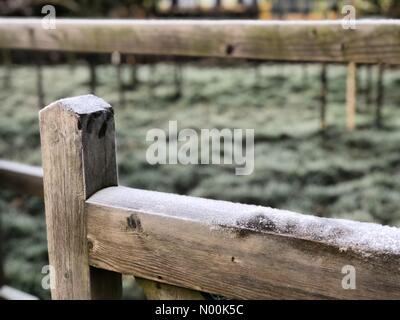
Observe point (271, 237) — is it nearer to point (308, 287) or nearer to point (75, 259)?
point (308, 287)

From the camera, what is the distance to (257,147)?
450 cm

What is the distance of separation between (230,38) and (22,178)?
33.8 inches

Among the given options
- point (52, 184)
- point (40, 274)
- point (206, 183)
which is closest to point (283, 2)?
point (206, 183)

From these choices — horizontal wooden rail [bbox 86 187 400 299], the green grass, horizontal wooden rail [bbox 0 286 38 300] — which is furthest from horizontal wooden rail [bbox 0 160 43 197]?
horizontal wooden rail [bbox 86 187 400 299]

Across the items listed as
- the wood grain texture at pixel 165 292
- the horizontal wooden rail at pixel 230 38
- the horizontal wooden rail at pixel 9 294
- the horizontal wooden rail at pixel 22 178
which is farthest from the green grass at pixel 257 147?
the wood grain texture at pixel 165 292

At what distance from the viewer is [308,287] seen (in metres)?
0.86

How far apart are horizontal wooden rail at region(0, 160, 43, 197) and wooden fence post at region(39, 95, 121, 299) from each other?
2.96 feet

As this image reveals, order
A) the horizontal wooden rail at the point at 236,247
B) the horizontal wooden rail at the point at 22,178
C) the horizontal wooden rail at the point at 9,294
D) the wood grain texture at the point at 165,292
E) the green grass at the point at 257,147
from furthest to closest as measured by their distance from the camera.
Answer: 1. the green grass at the point at 257,147
2. the horizontal wooden rail at the point at 9,294
3. the horizontal wooden rail at the point at 22,178
4. the wood grain texture at the point at 165,292
5. the horizontal wooden rail at the point at 236,247

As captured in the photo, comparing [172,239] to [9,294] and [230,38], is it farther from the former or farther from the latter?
[9,294]

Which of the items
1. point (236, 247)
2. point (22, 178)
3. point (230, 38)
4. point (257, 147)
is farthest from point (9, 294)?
point (257, 147)

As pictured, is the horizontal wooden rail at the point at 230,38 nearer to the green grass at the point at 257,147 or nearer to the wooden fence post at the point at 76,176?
the wooden fence post at the point at 76,176

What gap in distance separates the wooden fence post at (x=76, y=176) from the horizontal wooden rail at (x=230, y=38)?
882mm

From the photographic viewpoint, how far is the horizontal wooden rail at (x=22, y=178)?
202 cm

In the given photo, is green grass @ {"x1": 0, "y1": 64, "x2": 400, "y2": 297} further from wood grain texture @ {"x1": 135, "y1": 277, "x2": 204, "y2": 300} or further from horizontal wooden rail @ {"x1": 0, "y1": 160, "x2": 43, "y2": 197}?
wood grain texture @ {"x1": 135, "y1": 277, "x2": 204, "y2": 300}
